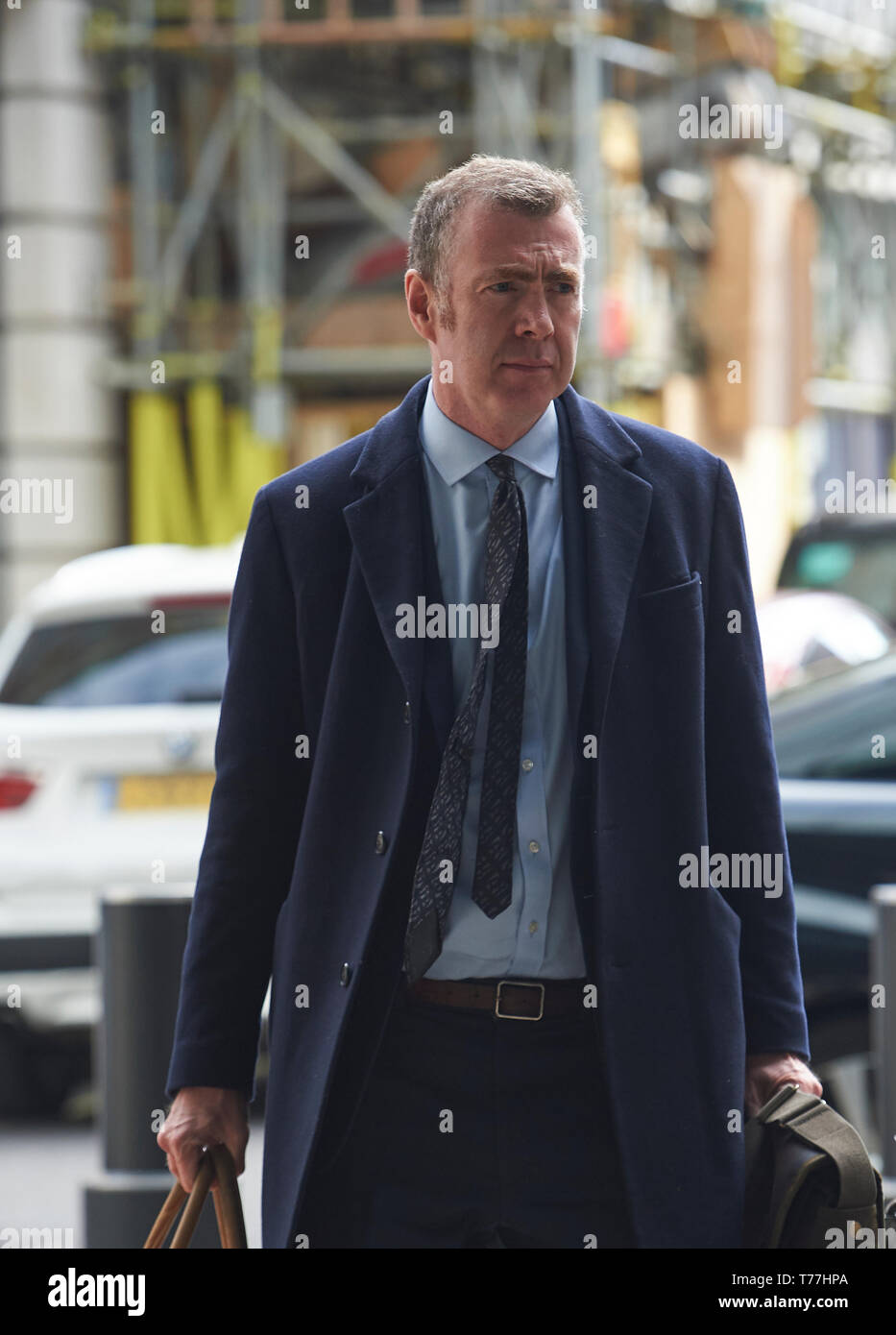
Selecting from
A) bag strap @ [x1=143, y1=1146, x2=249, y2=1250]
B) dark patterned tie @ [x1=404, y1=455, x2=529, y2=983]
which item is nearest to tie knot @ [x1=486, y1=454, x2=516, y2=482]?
dark patterned tie @ [x1=404, y1=455, x2=529, y2=983]

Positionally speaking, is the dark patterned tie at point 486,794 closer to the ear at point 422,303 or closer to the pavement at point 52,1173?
the ear at point 422,303

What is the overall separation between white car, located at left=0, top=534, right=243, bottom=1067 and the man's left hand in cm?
380

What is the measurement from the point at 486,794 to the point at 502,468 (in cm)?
42

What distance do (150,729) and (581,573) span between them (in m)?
3.91

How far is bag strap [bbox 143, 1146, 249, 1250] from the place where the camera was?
2561 mm

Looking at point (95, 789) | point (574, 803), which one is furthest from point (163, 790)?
point (574, 803)

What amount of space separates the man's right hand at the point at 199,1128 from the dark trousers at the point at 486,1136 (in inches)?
7.0

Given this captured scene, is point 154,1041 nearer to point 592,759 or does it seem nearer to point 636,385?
point 592,759

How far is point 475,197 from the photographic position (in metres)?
2.53

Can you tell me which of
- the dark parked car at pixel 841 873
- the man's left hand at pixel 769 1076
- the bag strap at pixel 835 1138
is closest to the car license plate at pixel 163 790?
the dark parked car at pixel 841 873

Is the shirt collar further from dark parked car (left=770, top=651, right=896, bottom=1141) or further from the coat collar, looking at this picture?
dark parked car (left=770, top=651, right=896, bottom=1141)
